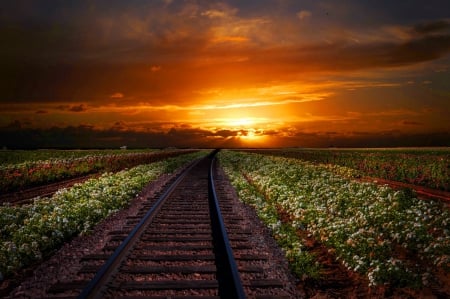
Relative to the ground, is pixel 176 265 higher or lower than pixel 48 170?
lower

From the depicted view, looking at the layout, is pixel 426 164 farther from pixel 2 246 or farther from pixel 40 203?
pixel 2 246

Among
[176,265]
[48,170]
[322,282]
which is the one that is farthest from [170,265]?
[48,170]

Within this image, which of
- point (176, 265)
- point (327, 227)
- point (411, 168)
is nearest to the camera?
point (176, 265)

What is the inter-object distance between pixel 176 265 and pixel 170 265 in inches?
4.6

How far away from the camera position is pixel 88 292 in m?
5.64

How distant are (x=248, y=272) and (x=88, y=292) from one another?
2900mm

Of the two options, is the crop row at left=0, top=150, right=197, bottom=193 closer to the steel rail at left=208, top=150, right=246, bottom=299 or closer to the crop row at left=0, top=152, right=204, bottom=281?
the crop row at left=0, top=152, right=204, bottom=281

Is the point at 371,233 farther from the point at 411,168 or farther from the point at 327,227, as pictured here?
the point at 411,168

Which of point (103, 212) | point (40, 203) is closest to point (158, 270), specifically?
point (103, 212)

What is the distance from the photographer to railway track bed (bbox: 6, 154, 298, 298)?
612 cm

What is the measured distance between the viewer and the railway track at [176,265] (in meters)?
6.07

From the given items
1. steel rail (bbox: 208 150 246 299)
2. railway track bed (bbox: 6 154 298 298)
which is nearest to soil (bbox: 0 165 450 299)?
railway track bed (bbox: 6 154 298 298)

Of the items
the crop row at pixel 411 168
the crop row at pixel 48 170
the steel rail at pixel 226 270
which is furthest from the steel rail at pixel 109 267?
the crop row at pixel 411 168

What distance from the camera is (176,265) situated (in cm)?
740
